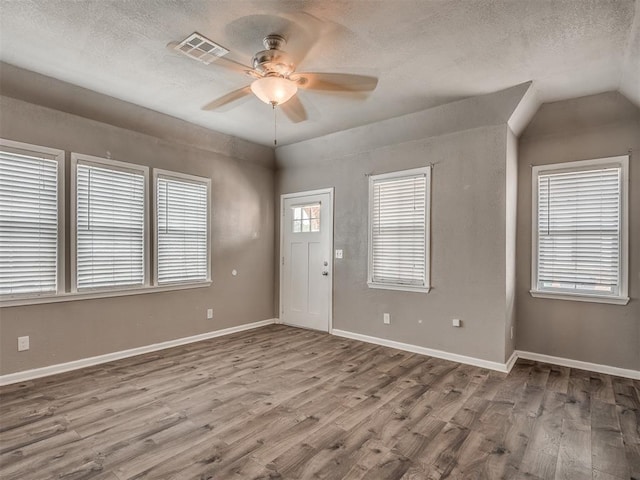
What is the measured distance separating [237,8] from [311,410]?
9.99 ft

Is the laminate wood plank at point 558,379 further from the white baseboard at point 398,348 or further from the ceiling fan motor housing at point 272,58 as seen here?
the ceiling fan motor housing at point 272,58

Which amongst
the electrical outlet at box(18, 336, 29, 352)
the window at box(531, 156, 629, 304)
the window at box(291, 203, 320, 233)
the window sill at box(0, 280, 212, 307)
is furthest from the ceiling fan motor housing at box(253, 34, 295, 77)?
the electrical outlet at box(18, 336, 29, 352)

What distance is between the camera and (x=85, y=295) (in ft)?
12.5

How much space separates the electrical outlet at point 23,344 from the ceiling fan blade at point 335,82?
3.60 meters

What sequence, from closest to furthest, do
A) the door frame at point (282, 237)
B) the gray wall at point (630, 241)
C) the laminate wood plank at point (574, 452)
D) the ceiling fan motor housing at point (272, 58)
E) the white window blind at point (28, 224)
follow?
the laminate wood plank at point (574, 452)
the ceiling fan motor housing at point (272, 58)
the white window blind at point (28, 224)
the gray wall at point (630, 241)
the door frame at point (282, 237)

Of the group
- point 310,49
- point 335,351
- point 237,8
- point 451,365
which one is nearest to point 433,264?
point 451,365

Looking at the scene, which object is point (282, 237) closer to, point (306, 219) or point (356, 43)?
point (306, 219)

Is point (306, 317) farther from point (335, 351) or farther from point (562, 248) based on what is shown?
point (562, 248)

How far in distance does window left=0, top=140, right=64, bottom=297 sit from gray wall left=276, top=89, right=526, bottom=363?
3.32 meters

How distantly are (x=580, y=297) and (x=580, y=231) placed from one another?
2.44ft

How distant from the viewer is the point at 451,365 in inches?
157

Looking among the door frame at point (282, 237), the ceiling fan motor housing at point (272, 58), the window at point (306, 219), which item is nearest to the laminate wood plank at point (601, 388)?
the door frame at point (282, 237)

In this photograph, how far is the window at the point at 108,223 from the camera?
3.78 metres

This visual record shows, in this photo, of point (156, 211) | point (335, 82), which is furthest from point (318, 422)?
point (156, 211)
